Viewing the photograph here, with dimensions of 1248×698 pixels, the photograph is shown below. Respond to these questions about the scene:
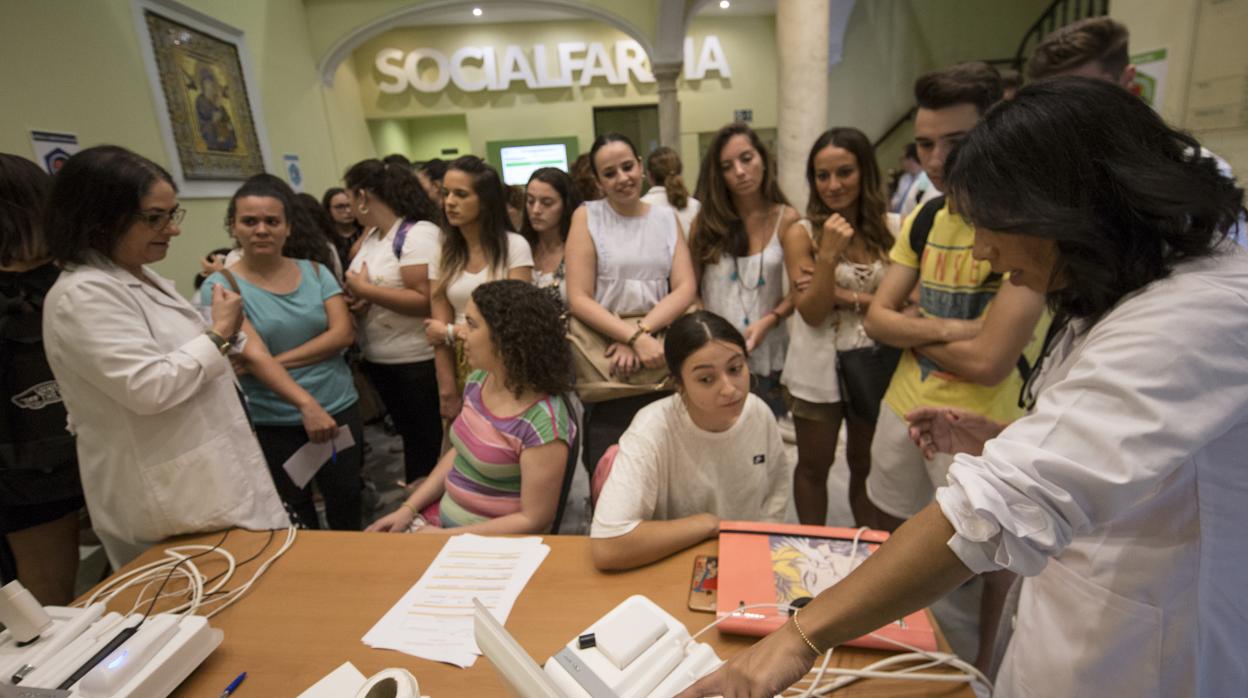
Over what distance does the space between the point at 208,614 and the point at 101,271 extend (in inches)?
32.2

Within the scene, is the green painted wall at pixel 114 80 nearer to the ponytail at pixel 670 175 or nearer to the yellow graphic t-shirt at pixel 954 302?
the ponytail at pixel 670 175

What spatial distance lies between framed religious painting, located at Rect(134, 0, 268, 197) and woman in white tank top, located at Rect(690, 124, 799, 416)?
382 centimetres

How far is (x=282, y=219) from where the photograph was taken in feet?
7.07

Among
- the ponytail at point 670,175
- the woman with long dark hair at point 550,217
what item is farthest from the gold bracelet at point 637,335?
the ponytail at point 670,175

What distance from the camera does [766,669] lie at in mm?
741

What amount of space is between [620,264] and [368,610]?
4.51ft

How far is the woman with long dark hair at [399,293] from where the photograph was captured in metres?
2.54

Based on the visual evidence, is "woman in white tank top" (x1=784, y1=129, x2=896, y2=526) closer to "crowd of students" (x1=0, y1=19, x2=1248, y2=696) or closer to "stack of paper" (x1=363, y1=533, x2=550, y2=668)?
"crowd of students" (x1=0, y1=19, x2=1248, y2=696)

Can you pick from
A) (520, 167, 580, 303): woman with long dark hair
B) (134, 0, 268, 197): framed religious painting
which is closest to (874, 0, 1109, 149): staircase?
(520, 167, 580, 303): woman with long dark hair

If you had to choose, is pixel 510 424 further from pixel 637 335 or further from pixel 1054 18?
pixel 1054 18

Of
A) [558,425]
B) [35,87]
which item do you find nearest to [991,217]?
[558,425]

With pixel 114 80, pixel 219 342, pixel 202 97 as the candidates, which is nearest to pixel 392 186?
pixel 219 342

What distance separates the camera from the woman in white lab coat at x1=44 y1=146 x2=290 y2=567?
4.21 feet

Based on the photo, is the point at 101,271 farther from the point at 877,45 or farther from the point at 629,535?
the point at 877,45
